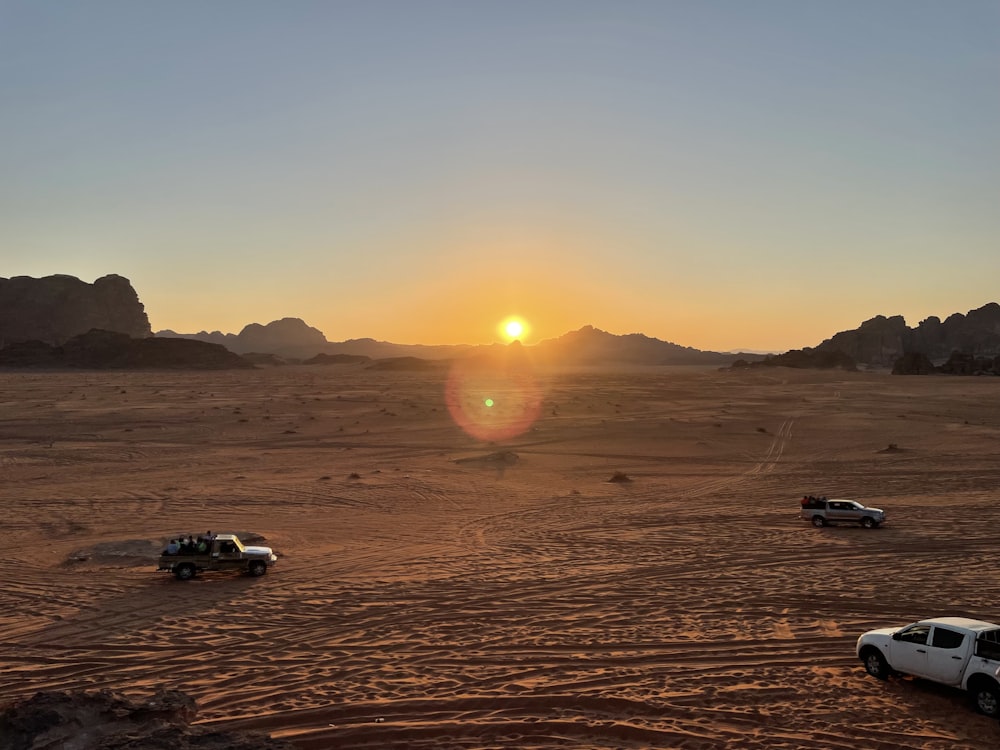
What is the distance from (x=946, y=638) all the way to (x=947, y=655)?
0.25 m

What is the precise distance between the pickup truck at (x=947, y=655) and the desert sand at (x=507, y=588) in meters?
0.32

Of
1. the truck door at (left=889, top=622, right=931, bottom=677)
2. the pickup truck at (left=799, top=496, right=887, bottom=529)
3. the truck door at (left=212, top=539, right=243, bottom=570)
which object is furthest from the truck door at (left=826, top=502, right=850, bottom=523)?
the truck door at (left=212, top=539, right=243, bottom=570)

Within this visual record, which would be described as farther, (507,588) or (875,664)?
(507,588)

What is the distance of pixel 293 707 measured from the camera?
→ 10.9m

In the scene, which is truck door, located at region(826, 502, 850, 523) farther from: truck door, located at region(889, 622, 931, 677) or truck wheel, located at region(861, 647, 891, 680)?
truck door, located at region(889, 622, 931, 677)

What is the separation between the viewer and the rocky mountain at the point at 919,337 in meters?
178

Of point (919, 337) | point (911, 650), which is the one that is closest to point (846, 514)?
point (911, 650)

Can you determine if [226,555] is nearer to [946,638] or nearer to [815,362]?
[946,638]

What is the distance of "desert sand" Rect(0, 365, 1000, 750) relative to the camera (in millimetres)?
10820

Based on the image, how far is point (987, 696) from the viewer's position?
1046 cm

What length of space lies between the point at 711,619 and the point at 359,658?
269 inches

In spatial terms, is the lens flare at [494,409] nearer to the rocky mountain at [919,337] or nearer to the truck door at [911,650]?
the truck door at [911,650]

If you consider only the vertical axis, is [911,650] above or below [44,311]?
below

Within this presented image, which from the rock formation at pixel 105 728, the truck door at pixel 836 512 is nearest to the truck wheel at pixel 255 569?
the rock formation at pixel 105 728
